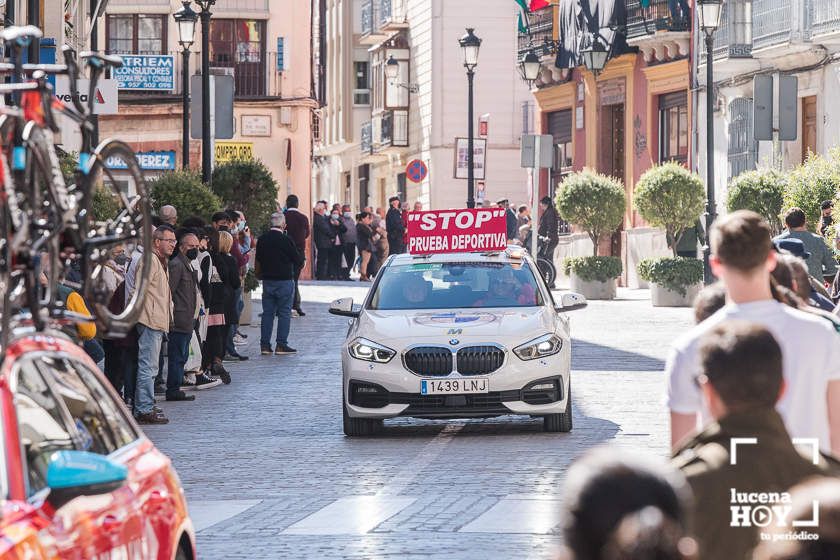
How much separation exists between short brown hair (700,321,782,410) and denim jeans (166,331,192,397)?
15470mm

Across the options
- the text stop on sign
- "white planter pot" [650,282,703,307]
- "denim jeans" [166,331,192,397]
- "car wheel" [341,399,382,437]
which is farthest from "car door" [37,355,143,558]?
"white planter pot" [650,282,703,307]

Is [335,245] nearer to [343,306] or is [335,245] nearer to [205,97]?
[205,97]

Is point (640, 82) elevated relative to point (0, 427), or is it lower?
elevated

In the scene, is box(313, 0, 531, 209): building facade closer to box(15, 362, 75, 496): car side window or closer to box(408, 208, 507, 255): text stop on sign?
box(408, 208, 507, 255): text stop on sign

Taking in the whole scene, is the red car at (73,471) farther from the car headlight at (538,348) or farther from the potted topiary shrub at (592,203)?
the potted topiary shrub at (592,203)

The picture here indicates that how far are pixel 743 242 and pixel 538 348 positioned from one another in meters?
10.5

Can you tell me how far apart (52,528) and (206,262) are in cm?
1641

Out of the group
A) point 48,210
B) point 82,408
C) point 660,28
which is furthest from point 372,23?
point 82,408

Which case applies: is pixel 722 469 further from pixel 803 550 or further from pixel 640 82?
pixel 640 82

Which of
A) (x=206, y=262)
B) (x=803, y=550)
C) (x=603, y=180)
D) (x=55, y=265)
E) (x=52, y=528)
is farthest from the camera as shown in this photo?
(x=603, y=180)

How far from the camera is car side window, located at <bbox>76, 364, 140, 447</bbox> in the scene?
6825 mm

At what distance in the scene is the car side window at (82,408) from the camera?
651 cm

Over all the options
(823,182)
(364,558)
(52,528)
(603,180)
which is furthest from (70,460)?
(603,180)

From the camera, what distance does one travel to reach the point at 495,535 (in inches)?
431
